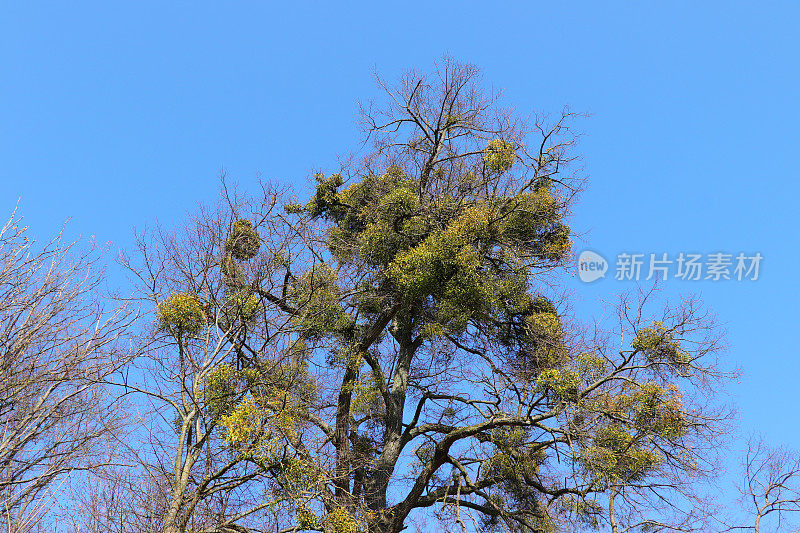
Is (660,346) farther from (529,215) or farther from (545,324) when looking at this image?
(529,215)

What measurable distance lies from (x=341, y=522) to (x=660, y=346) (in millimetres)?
5844

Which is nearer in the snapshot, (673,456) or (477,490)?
(673,456)

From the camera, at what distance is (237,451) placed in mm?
9469

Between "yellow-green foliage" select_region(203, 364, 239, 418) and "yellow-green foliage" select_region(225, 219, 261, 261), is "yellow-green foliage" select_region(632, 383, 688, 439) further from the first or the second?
"yellow-green foliage" select_region(225, 219, 261, 261)

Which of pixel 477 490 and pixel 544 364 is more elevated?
pixel 544 364

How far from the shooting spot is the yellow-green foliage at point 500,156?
1373cm

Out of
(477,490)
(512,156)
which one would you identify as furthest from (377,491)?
(512,156)

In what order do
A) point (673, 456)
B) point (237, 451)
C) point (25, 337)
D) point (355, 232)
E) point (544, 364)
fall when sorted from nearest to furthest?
point (25, 337) → point (237, 451) → point (673, 456) → point (544, 364) → point (355, 232)

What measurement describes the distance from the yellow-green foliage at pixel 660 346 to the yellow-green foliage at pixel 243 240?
22.4 ft

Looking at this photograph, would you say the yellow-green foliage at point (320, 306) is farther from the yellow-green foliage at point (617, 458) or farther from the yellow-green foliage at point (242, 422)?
the yellow-green foliage at point (617, 458)

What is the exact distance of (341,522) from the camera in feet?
33.9

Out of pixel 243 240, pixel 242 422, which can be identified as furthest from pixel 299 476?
pixel 243 240

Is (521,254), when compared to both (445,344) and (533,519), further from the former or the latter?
(533,519)

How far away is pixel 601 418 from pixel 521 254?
3436 mm
